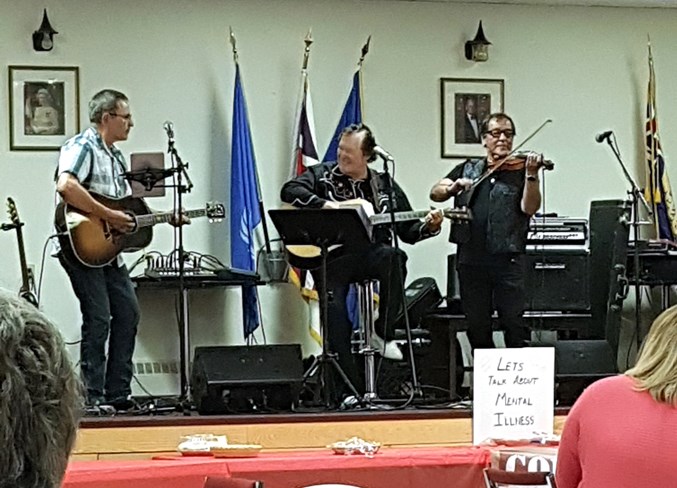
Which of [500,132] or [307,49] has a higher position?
[307,49]

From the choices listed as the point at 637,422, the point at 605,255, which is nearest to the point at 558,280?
the point at 605,255

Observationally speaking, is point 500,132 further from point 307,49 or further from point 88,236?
point 88,236

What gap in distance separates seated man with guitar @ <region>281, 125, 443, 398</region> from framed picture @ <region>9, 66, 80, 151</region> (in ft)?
6.23

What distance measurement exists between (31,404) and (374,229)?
3.98 m

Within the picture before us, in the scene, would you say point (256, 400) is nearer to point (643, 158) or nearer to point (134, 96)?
point (134, 96)

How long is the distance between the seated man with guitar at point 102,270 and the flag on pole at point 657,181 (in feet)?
11.1

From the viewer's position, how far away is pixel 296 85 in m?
6.52

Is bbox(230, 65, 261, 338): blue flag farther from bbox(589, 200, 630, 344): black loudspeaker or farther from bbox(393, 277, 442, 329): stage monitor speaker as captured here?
bbox(589, 200, 630, 344): black loudspeaker

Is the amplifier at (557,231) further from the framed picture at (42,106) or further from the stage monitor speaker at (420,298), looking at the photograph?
the framed picture at (42,106)

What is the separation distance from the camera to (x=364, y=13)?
261 inches

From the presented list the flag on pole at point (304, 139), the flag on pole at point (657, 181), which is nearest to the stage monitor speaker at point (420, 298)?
the flag on pole at point (304, 139)

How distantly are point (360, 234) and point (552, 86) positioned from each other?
2.75 m

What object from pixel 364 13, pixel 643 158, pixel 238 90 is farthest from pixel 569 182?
pixel 238 90

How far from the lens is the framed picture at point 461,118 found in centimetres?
670
